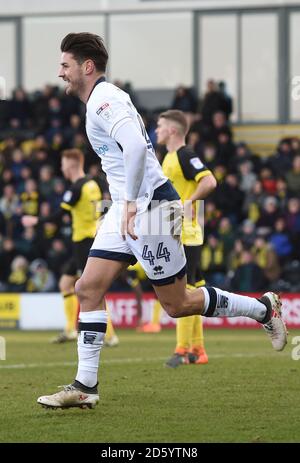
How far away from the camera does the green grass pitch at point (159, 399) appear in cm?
664

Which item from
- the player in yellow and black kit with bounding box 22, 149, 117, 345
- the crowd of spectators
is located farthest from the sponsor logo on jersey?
the crowd of spectators

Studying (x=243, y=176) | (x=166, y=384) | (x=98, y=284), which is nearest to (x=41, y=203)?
(x=243, y=176)

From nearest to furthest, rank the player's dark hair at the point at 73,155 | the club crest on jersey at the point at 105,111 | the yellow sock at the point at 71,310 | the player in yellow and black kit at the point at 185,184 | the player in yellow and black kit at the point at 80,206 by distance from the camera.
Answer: the club crest on jersey at the point at 105,111 → the player in yellow and black kit at the point at 185,184 → the player in yellow and black kit at the point at 80,206 → the player's dark hair at the point at 73,155 → the yellow sock at the point at 71,310

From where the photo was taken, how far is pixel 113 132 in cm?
730

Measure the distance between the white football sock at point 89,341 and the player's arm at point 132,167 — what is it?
2.56 ft

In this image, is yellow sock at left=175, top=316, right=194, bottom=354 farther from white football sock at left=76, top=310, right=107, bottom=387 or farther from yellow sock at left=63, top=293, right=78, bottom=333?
yellow sock at left=63, top=293, right=78, bottom=333

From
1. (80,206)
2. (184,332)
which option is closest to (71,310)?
(80,206)

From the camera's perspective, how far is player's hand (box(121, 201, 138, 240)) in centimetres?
718

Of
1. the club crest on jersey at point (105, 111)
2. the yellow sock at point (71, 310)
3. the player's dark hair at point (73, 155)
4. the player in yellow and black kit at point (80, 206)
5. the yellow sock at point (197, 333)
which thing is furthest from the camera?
the yellow sock at point (71, 310)

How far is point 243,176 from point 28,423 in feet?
55.5

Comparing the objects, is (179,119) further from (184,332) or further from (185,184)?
(184,332)

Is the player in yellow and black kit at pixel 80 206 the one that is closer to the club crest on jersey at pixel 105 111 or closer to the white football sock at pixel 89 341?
the white football sock at pixel 89 341

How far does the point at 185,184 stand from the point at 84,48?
12.5 feet

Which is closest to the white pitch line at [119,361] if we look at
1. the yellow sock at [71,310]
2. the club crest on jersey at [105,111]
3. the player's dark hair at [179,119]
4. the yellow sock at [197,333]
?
the yellow sock at [197,333]
